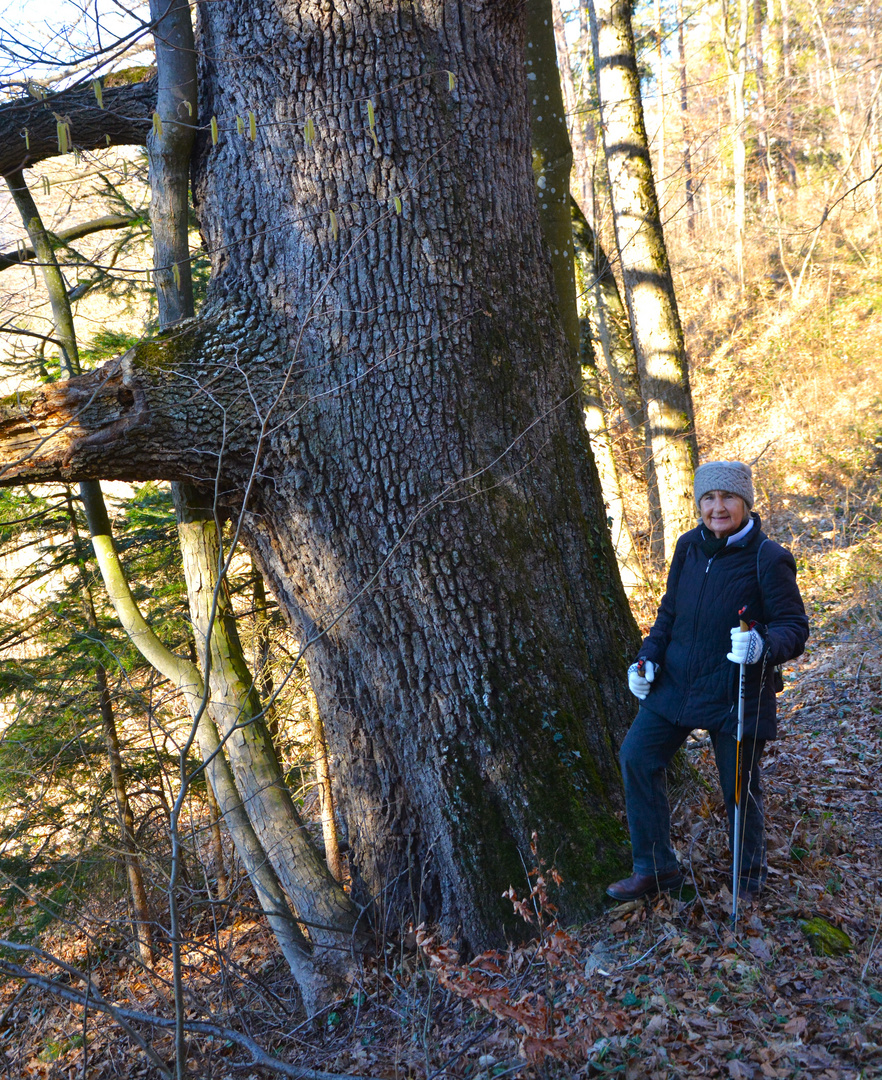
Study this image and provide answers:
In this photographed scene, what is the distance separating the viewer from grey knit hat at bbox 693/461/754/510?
3.31m

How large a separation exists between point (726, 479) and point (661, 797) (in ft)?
4.82

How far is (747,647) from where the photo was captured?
315 centimetres

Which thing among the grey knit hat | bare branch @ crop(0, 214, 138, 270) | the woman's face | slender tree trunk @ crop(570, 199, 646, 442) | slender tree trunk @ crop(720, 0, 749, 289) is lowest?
the woman's face

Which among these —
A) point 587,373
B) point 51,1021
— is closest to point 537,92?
point 587,373

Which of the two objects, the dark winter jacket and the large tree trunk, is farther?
the large tree trunk

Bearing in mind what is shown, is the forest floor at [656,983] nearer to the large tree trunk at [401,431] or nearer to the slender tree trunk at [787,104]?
the large tree trunk at [401,431]

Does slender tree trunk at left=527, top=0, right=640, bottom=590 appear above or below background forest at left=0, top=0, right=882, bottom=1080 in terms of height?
above

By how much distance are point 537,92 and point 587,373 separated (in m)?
4.02

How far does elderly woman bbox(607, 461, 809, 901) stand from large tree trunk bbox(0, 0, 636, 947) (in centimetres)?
50

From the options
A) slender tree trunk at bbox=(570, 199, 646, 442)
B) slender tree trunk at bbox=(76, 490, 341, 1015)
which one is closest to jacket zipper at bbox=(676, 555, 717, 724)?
slender tree trunk at bbox=(76, 490, 341, 1015)

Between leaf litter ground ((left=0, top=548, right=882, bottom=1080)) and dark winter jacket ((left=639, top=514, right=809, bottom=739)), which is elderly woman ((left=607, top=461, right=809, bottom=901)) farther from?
leaf litter ground ((left=0, top=548, right=882, bottom=1080))

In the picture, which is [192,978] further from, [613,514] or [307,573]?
[613,514]

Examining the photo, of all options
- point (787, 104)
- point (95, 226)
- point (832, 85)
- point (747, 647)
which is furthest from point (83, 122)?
point (787, 104)

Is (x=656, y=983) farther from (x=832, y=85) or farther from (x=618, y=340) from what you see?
(x=832, y=85)
